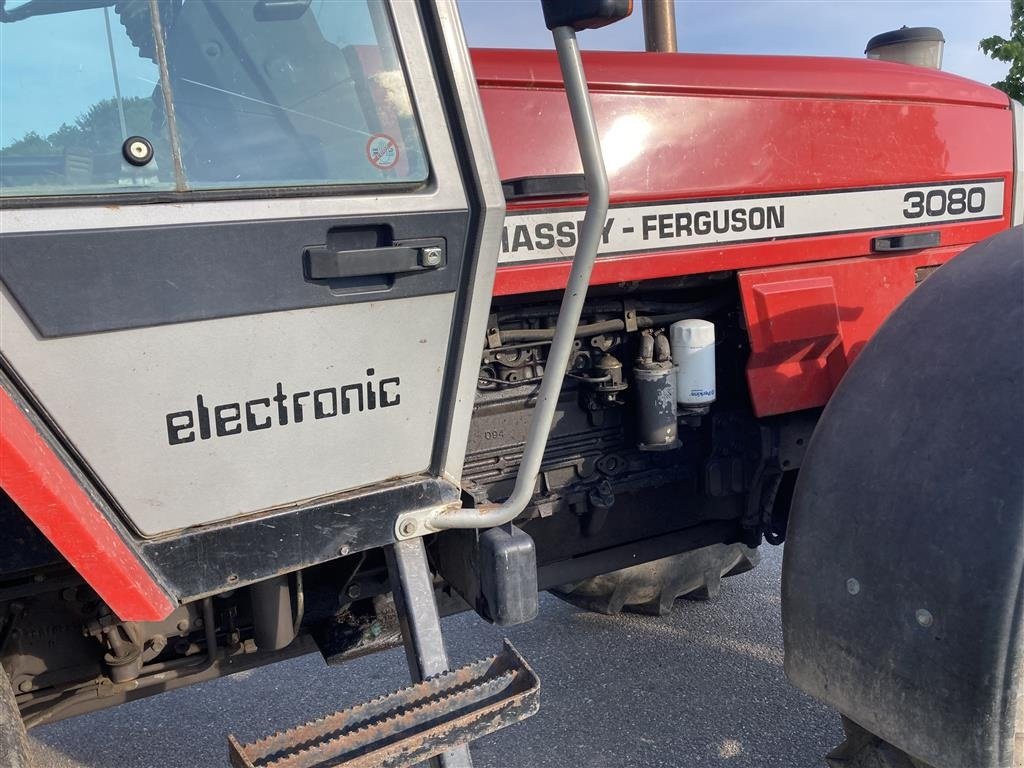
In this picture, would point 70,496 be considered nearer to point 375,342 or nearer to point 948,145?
point 375,342

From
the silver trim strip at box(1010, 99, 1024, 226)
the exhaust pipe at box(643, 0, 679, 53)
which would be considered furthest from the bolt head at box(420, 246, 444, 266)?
the exhaust pipe at box(643, 0, 679, 53)

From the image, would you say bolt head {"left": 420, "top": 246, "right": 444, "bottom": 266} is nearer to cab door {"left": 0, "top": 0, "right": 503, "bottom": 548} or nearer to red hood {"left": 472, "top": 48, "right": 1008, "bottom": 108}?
cab door {"left": 0, "top": 0, "right": 503, "bottom": 548}

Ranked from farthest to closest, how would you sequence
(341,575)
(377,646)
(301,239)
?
(377,646)
(341,575)
(301,239)

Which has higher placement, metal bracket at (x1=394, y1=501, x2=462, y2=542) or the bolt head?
the bolt head

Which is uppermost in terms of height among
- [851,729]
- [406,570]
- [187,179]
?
[187,179]

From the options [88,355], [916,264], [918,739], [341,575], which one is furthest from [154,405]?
[916,264]

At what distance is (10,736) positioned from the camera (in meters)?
1.30

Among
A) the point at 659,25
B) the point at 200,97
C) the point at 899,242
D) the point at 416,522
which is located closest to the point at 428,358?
the point at 416,522

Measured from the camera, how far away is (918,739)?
1.46 metres

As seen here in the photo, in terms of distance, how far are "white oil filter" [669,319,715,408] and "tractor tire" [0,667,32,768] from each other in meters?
1.43

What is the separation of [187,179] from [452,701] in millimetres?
872

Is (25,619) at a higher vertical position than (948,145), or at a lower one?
lower

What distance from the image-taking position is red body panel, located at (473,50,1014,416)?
179cm

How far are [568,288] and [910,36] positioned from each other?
5.30 ft
